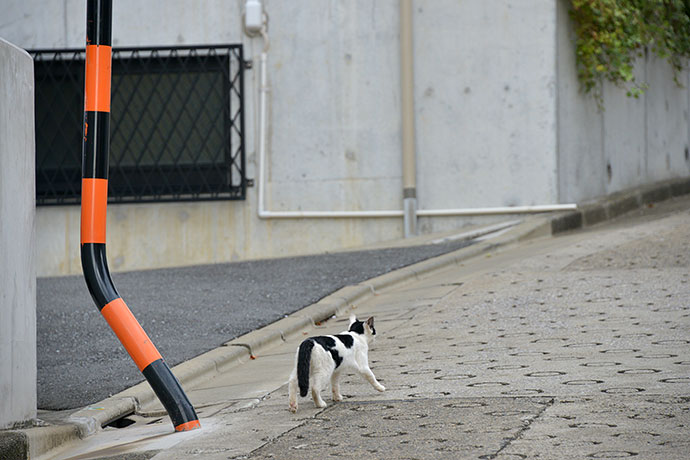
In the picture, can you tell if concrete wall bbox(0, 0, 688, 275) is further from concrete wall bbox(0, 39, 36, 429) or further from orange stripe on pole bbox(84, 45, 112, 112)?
orange stripe on pole bbox(84, 45, 112, 112)

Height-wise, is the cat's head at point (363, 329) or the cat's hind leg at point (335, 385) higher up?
the cat's head at point (363, 329)

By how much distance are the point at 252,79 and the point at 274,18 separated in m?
0.85

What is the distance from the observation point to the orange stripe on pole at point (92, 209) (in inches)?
196

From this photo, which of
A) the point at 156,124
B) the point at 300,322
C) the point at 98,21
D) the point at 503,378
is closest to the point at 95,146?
the point at 98,21

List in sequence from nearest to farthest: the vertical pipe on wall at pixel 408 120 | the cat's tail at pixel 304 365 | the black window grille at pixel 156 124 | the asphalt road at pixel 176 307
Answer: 1. the cat's tail at pixel 304 365
2. the asphalt road at pixel 176 307
3. the vertical pipe on wall at pixel 408 120
4. the black window grille at pixel 156 124

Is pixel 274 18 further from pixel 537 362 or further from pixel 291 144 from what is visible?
pixel 537 362

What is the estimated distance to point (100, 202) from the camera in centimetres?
501

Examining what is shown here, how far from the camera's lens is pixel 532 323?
6.80 metres

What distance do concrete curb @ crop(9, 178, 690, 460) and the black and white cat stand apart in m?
1.27

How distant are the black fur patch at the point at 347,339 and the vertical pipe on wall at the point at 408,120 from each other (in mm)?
6682

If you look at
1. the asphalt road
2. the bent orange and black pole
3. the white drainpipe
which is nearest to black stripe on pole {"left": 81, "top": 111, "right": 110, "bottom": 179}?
the bent orange and black pole

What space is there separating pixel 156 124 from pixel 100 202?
24.3 ft

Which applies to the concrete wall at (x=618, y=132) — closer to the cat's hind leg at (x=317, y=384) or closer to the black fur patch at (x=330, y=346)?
the black fur patch at (x=330, y=346)

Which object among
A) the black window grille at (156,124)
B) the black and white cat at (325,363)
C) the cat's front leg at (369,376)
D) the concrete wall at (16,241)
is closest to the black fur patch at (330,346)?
the black and white cat at (325,363)
